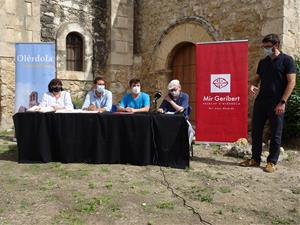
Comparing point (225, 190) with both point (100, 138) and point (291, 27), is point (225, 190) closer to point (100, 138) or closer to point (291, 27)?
point (100, 138)

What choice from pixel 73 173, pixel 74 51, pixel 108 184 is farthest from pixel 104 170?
pixel 74 51

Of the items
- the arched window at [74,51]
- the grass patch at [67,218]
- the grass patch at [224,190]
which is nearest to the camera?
the grass patch at [67,218]

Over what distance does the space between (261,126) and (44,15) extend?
6.71 meters

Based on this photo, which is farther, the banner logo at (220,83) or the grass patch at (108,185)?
the banner logo at (220,83)

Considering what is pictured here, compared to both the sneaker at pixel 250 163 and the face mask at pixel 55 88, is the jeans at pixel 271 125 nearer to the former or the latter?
the sneaker at pixel 250 163

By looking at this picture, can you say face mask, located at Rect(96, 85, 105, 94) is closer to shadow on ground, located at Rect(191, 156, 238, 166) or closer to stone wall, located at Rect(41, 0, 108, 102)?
shadow on ground, located at Rect(191, 156, 238, 166)

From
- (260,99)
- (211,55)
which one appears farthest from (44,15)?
(260,99)

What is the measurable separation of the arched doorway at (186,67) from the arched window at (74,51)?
8.39ft

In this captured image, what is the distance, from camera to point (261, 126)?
5484mm

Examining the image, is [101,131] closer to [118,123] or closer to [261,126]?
[118,123]

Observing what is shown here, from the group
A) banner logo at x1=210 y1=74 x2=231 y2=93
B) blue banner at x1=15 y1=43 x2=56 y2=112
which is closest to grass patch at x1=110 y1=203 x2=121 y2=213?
banner logo at x1=210 y1=74 x2=231 y2=93

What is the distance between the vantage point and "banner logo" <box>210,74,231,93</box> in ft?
23.4

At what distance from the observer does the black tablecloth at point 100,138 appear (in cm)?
540

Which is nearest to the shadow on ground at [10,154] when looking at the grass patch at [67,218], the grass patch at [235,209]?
the grass patch at [67,218]
